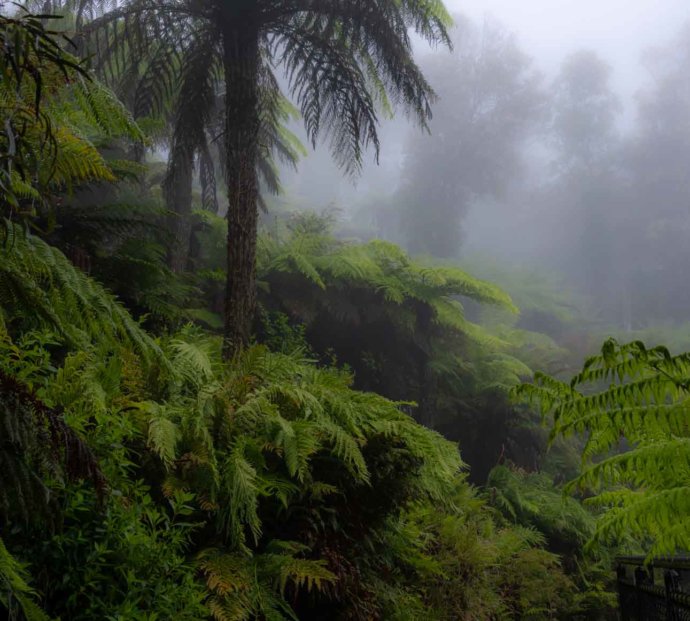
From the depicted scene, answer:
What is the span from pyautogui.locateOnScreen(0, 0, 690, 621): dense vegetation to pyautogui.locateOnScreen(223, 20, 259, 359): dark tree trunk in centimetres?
2

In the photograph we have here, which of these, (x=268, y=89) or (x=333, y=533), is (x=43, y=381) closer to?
(x=333, y=533)

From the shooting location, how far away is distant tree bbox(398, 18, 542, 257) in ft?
91.4

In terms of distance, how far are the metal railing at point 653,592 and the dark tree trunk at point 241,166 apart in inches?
131

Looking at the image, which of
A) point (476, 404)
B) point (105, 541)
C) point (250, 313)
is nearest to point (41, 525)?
point (105, 541)

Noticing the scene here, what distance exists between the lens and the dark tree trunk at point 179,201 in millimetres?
5637

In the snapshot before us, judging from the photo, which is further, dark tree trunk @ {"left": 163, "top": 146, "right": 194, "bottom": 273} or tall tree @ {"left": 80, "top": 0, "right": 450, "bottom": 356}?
dark tree trunk @ {"left": 163, "top": 146, "right": 194, "bottom": 273}

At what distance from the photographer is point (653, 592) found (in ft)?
12.0

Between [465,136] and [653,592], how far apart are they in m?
27.1

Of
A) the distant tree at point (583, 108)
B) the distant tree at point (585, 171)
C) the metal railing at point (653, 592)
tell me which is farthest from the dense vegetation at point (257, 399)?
the distant tree at point (583, 108)

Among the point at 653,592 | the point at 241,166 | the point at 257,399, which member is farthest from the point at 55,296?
the point at 653,592

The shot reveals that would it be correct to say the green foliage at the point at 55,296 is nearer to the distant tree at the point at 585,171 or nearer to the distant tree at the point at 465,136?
the distant tree at the point at 465,136

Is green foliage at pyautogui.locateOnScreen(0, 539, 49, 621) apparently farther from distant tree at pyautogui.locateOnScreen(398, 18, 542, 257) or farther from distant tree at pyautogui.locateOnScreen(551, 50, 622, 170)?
distant tree at pyautogui.locateOnScreen(551, 50, 622, 170)

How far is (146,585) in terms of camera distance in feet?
6.33

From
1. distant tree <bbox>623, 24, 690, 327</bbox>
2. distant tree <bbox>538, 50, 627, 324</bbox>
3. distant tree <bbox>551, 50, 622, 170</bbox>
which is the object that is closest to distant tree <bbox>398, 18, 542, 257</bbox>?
distant tree <bbox>551, 50, 622, 170</bbox>
